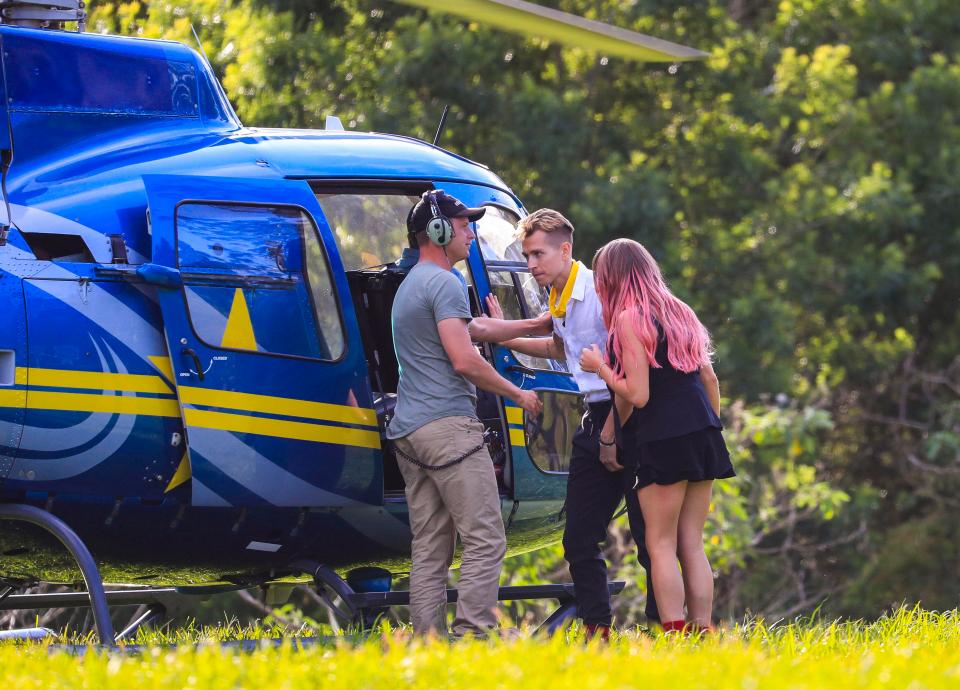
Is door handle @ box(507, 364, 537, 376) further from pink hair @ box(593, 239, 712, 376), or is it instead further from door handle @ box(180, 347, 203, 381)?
door handle @ box(180, 347, 203, 381)

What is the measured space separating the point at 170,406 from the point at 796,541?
49.9 ft

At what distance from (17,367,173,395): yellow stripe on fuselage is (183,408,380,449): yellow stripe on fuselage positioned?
173 millimetres

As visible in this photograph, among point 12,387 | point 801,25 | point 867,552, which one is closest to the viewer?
point 12,387

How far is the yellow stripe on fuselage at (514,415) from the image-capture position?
654 cm

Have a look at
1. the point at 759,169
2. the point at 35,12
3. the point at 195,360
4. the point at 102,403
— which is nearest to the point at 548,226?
the point at 195,360

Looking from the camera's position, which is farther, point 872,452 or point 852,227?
point 872,452

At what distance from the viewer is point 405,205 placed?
22.9 ft

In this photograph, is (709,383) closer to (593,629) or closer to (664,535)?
(664,535)

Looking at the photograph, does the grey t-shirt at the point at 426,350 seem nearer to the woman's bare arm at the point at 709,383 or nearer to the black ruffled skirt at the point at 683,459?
the black ruffled skirt at the point at 683,459

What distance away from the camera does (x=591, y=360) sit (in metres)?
5.68

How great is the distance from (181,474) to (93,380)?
21.0 inches

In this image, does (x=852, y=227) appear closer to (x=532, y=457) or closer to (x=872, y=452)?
(x=872, y=452)

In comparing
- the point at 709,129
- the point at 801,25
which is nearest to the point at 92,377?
the point at 709,129

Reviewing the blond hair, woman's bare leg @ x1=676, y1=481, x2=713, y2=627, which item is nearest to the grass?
woman's bare leg @ x1=676, y1=481, x2=713, y2=627
